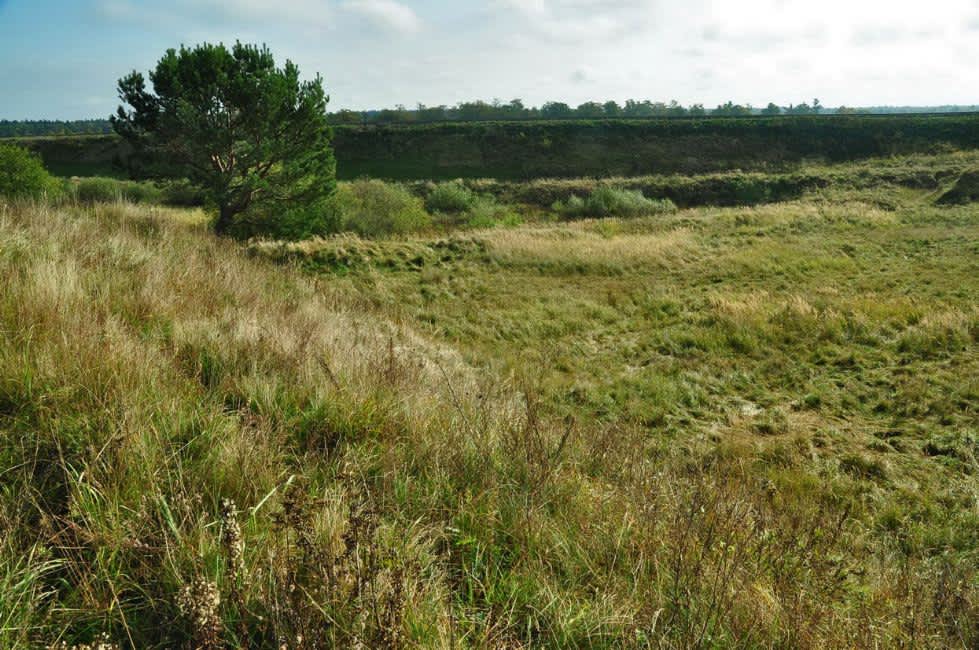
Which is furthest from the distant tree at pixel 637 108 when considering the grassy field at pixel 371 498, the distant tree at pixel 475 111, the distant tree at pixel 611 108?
the grassy field at pixel 371 498

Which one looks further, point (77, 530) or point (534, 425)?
point (534, 425)

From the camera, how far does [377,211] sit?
2906 centimetres

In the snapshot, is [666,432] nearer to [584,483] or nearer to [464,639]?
[584,483]

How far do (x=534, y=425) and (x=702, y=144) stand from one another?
224 feet

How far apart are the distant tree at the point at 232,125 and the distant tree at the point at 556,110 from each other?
289 feet

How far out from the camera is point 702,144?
62656 mm

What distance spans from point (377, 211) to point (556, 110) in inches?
3509

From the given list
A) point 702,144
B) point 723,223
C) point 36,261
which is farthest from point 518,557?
point 702,144

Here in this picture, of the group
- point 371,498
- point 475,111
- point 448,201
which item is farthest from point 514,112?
point 371,498

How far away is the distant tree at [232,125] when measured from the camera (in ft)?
58.3

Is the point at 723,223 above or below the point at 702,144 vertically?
below

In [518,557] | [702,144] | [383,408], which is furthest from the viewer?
[702,144]

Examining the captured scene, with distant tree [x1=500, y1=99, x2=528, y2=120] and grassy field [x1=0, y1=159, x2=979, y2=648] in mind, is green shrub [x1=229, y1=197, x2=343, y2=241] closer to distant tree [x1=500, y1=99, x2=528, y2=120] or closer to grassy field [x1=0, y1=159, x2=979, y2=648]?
grassy field [x1=0, y1=159, x2=979, y2=648]

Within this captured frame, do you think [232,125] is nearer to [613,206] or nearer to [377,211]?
[377,211]
